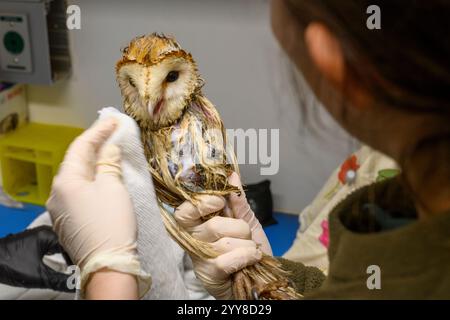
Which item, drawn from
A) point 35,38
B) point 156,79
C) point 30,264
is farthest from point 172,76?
point 30,264

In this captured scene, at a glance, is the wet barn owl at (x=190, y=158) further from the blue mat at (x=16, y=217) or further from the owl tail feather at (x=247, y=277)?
the blue mat at (x=16, y=217)

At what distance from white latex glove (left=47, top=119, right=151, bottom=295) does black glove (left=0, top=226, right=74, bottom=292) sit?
0.37 m

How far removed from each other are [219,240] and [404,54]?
0.38 m

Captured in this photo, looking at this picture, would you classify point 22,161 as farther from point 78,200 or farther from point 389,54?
point 389,54

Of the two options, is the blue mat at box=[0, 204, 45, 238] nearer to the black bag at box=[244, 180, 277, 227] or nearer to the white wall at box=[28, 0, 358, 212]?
the white wall at box=[28, 0, 358, 212]

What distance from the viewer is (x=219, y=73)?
0.63 metres

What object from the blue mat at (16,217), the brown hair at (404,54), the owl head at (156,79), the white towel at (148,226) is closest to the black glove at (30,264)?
the blue mat at (16,217)

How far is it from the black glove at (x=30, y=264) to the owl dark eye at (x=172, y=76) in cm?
44

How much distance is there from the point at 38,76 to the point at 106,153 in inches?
5.0

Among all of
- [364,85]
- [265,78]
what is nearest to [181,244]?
[265,78]

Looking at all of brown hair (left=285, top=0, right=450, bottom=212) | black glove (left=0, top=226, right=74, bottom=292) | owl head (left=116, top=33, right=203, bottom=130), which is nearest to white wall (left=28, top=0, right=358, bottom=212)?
owl head (left=116, top=33, right=203, bottom=130)

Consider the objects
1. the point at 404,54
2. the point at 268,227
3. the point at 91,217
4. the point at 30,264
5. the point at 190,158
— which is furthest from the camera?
the point at 30,264

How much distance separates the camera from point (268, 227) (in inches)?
31.1

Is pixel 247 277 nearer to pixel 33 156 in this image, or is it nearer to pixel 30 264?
pixel 33 156
